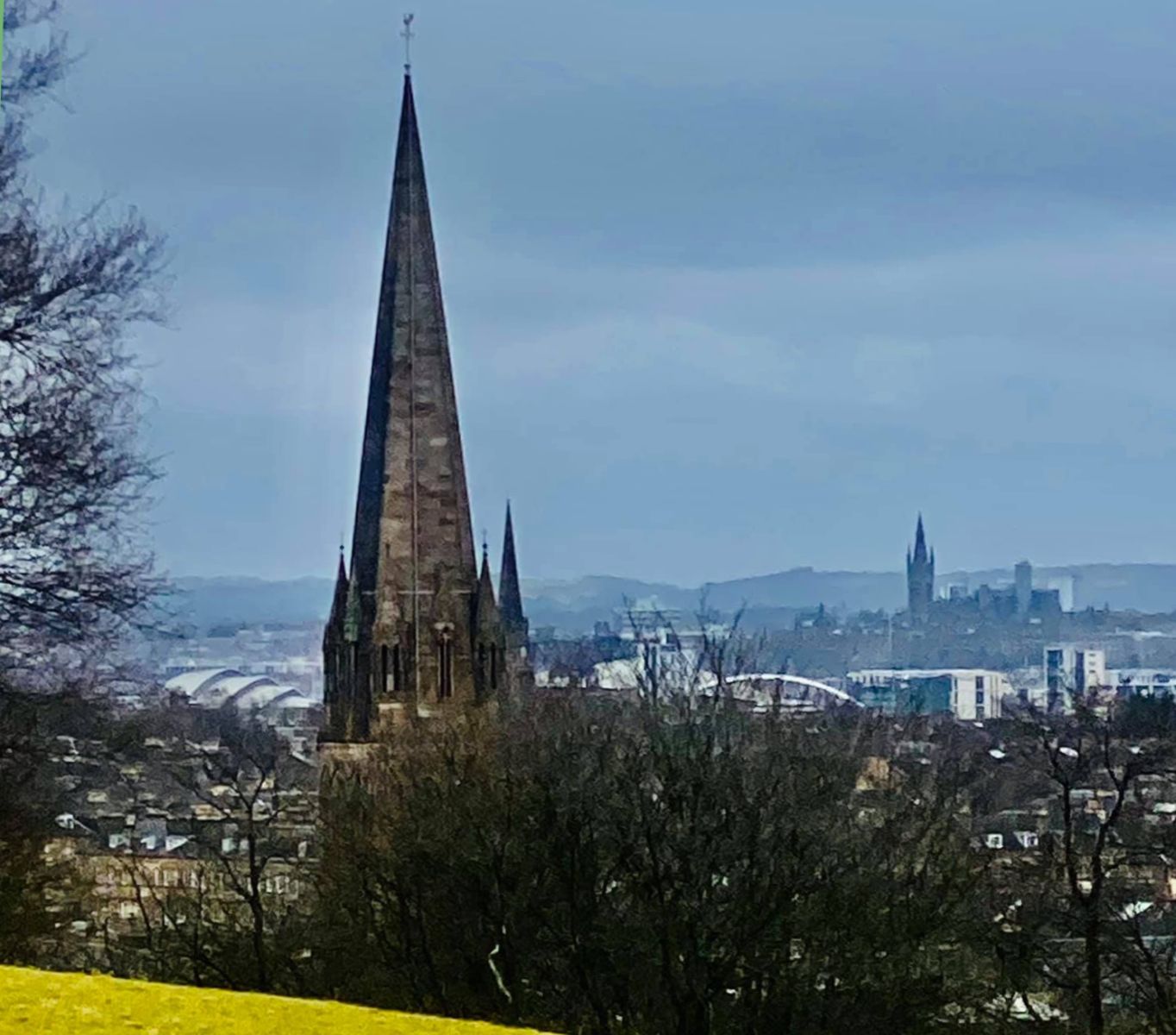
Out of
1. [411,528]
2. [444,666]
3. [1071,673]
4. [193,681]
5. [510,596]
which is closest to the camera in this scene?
[1071,673]

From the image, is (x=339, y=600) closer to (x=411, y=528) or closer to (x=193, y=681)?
(x=411, y=528)

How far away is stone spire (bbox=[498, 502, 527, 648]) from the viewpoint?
8102mm

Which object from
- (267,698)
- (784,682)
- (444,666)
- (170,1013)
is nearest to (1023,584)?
(784,682)

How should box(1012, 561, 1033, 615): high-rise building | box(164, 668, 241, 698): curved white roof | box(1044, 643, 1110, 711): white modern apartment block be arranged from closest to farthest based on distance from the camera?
1. box(1044, 643, 1110, 711): white modern apartment block
2. box(164, 668, 241, 698): curved white roof
3. box(1012, 561, 1033, 615): high-rise building

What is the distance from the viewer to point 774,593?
685cm

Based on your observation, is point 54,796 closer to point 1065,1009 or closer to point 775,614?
point 775,614

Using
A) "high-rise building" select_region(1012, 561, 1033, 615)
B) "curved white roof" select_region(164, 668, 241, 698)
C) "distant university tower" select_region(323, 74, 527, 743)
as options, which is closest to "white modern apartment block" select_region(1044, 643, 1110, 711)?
"high-rise building" select_region(1012, 561, 1033, 615)

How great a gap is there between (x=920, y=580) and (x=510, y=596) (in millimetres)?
2214

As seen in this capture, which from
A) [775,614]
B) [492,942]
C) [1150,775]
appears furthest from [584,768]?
[1150,775]

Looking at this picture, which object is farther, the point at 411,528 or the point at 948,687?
the point at 411,528

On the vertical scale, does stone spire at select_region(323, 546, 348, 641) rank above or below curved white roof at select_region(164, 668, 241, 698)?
above

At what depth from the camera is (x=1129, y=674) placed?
607cm

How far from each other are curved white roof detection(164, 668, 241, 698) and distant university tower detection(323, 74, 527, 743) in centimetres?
180

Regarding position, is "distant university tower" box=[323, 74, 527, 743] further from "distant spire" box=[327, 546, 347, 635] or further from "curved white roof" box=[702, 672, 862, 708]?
"curved white roof" box=[702, 672, 862, 708]
